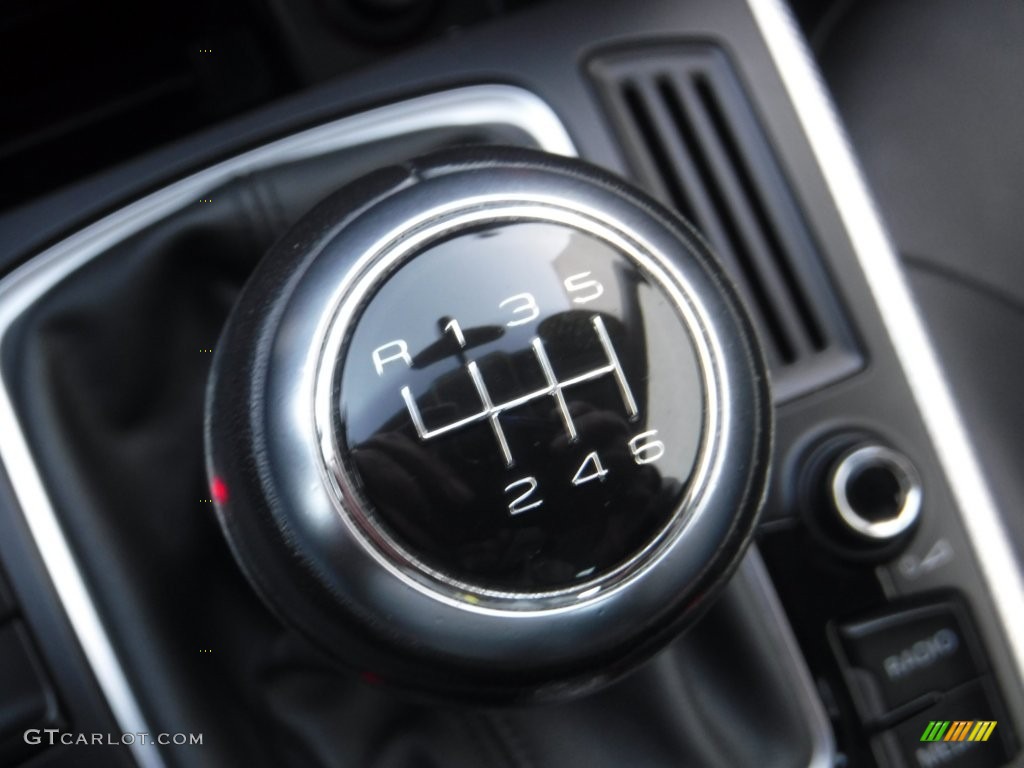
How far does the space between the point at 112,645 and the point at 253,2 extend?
69 centimetres

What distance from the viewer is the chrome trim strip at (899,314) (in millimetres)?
750

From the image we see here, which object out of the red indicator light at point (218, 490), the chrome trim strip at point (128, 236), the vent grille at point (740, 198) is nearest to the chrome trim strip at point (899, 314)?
the vent grille at point (740, 198)

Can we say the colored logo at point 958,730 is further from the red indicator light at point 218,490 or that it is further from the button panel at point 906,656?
the red indicator light at point 218,490

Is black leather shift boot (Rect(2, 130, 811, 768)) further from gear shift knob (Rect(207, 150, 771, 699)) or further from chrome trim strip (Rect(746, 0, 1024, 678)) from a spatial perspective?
chrome trim strip (Rect(746, 0, 1024, 678))

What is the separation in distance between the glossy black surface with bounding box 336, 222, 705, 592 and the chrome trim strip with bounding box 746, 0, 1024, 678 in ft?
0.87

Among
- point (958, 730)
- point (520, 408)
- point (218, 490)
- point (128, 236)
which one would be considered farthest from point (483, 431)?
point (958, 730)

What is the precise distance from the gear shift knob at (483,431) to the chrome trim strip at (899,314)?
0.78ft

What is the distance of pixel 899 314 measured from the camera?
762mm

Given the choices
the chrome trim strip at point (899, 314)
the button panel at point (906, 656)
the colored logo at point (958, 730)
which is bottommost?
the colored logo at point (958, 730)

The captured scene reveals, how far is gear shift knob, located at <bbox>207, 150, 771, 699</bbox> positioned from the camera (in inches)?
21.0

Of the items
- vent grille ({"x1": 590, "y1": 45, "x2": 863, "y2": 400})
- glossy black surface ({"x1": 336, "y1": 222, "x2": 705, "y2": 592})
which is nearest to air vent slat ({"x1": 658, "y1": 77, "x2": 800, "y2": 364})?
vent grille ({"x1": 590, "y1": 45, "x2": 863, "y2": 400})

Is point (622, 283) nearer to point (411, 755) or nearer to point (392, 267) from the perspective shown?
point (392, 267)

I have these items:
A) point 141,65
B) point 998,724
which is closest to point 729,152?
point 998,724

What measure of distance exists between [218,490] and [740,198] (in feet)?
1.51
